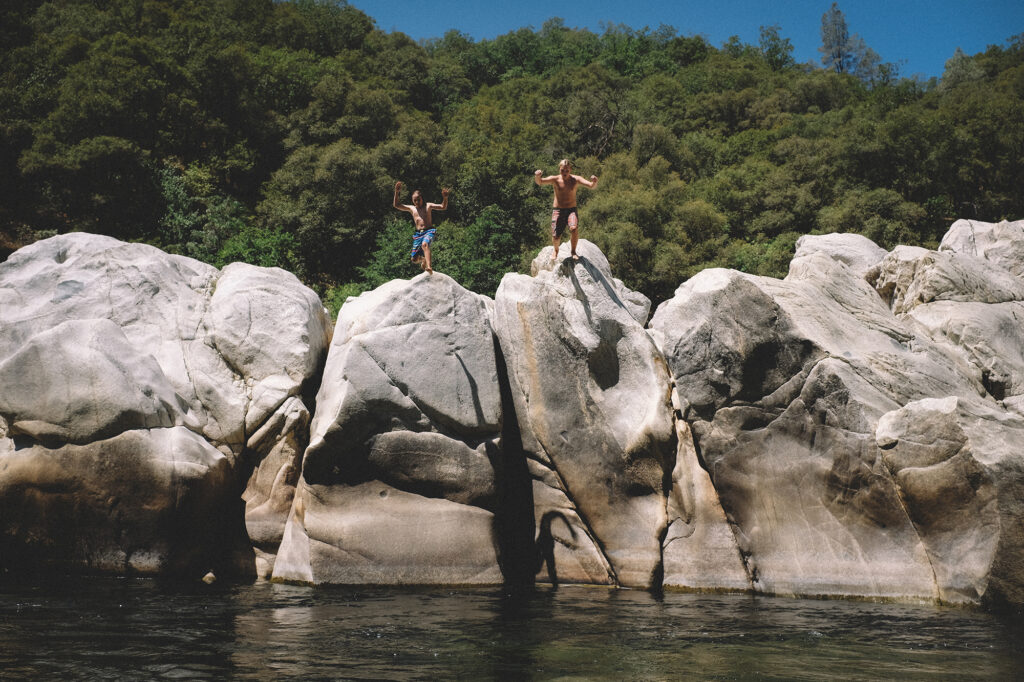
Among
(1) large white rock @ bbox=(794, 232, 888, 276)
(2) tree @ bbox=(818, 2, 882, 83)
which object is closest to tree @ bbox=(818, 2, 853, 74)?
(2) tree @ bbox=(818, 2, 882, 83)

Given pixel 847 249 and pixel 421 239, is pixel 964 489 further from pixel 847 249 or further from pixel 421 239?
pixel 847 249

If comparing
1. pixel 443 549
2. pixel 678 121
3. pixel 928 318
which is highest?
pixel 678 121

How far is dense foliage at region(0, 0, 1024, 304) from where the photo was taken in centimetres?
2995

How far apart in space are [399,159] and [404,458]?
2300 cm

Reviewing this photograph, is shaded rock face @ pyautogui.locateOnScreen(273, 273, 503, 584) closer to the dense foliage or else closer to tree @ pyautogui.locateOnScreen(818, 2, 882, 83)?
the dense foliage

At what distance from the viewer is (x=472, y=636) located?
31.7ft

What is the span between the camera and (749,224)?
35.6 metres

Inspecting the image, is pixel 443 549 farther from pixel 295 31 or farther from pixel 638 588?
pixel 295 31

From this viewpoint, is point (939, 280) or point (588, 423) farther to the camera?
point (939, 280)

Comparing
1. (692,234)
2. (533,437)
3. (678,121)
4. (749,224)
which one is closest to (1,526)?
(533,437)

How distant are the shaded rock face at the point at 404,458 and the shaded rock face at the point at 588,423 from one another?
724 mm

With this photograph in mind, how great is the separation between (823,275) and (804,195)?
2066 centimetres

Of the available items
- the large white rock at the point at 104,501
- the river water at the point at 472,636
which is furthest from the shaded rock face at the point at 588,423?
the large white rock at the point at 104,501

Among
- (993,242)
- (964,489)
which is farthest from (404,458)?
(993,242)
